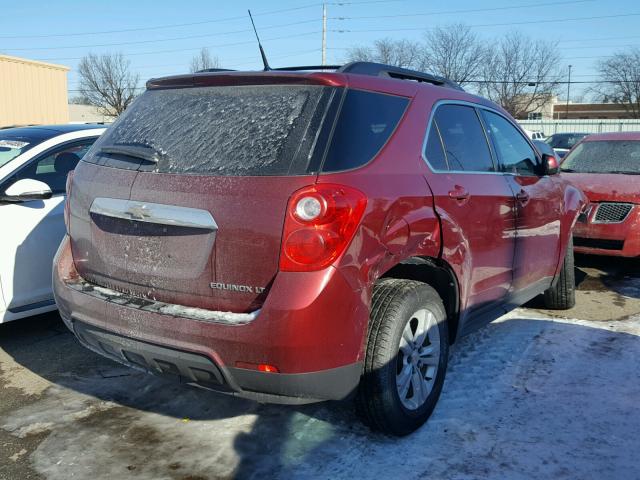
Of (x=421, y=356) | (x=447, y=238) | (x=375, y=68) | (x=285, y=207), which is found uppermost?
(x=375, y=68)

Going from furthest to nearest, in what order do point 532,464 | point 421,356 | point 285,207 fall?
point 421,356 < point 532,464 < point 285,207

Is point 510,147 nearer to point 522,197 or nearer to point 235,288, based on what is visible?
point 522,197

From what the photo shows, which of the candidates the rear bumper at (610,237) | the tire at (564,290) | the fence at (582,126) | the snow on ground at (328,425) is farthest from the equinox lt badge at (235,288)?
the fence at (582,126)

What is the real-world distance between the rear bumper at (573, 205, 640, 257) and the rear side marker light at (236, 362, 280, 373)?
198 inches

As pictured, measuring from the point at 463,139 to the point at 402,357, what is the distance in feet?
4.67

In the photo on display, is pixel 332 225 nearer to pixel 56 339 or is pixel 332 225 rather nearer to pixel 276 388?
pixel 276 388

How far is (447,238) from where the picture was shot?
3289 millimetres

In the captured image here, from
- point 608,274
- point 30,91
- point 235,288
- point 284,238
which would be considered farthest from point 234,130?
point 30,91

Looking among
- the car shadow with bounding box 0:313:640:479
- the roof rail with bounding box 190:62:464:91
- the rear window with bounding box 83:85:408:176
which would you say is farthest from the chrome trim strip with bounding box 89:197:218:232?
the car shadow with bounding box 0:313:640:479

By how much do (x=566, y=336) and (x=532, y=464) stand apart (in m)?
2.01

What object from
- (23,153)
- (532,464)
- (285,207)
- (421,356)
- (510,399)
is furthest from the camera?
(23,153)

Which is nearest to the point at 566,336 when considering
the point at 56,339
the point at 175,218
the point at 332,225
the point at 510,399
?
the point at 510,399

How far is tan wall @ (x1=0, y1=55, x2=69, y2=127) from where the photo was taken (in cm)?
2288

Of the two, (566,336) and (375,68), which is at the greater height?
(375,68)
